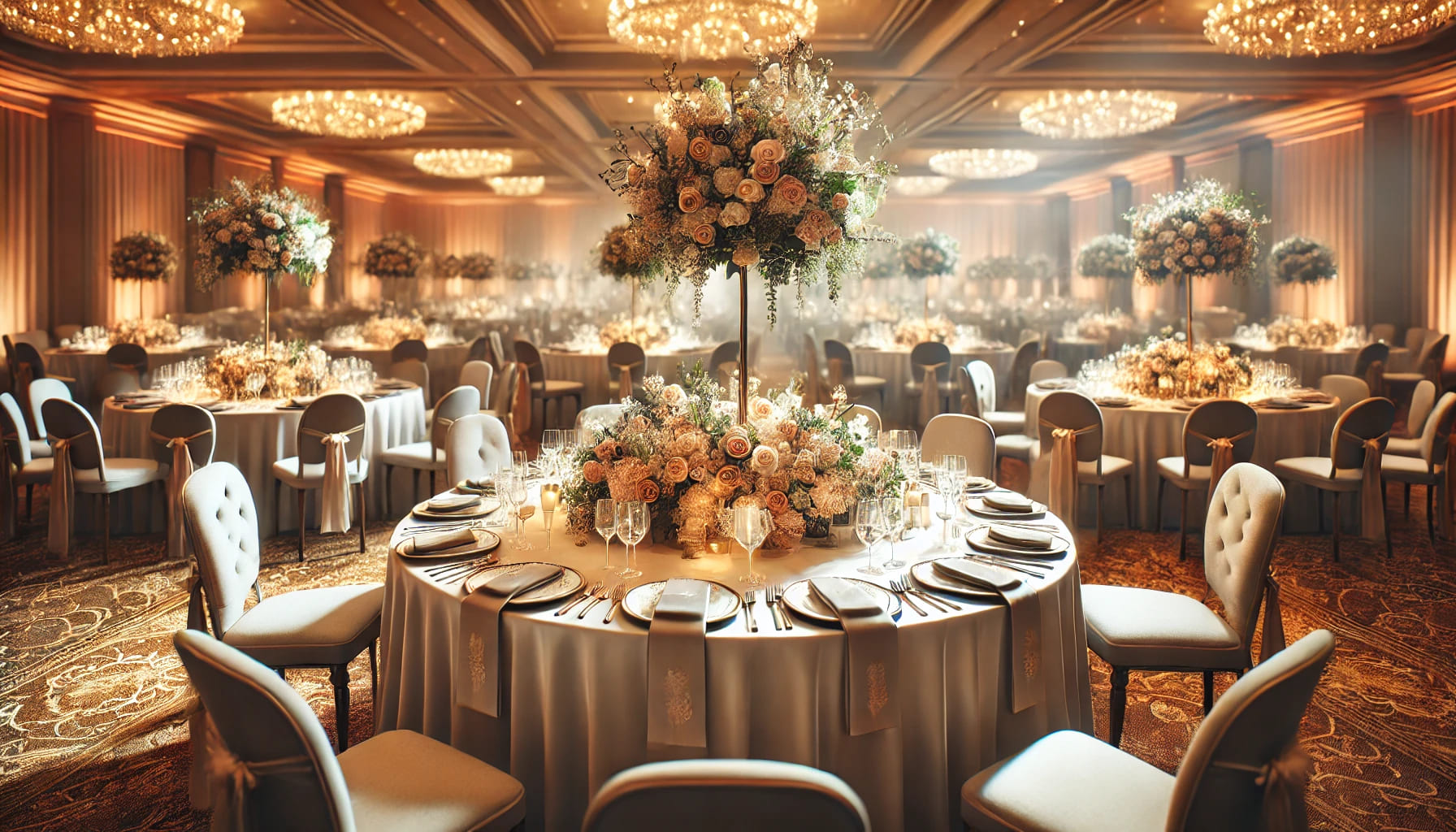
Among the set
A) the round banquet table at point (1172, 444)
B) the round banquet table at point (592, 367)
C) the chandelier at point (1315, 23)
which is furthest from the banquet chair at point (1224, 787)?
the round banquet table at point (592, 367)

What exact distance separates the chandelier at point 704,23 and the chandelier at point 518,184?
10.8 metres

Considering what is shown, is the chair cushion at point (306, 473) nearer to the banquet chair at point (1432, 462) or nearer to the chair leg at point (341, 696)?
the chair leg at point (341, 696)

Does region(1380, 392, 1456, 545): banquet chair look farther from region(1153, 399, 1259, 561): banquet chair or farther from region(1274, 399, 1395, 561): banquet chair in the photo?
region(1153, 399, 1259, 561): banquet chair

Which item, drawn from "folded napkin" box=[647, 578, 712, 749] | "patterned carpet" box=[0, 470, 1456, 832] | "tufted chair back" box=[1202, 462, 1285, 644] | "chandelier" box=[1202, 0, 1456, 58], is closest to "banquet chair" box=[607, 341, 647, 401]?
"patterned carpet" box=[0, 470, 1456, 832]

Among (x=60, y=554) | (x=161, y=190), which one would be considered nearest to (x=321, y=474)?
(x=60, y=554)

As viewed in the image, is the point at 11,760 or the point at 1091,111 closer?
the point at 11,760

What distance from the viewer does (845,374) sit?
941cm

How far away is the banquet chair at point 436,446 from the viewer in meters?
5.64

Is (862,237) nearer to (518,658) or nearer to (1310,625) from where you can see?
(518,658)

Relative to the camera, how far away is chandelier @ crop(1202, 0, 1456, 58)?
610cm

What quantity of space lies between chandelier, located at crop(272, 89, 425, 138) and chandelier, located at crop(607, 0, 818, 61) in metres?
3.89

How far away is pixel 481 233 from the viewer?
2086 cm

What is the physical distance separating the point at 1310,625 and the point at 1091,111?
6.91 m

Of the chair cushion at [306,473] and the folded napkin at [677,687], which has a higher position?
the chair cushion at [306,473]
